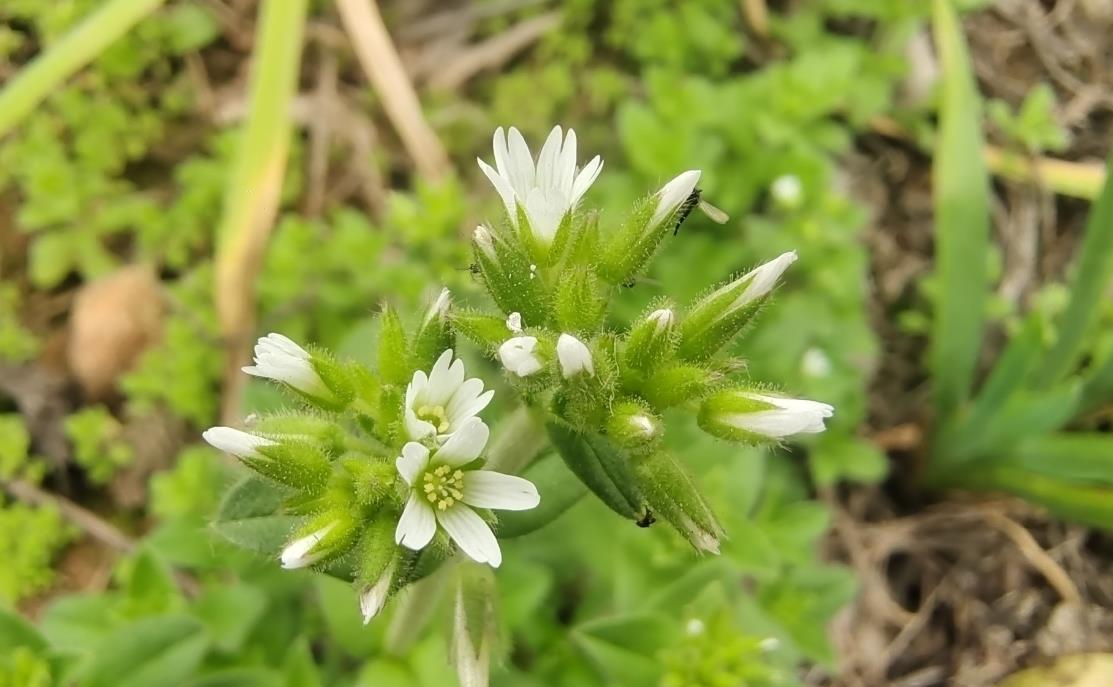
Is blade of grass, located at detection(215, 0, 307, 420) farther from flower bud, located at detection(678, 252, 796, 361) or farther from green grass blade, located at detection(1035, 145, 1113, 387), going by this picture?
green grass blade, located at detection(1035, 145, 1113, 387)

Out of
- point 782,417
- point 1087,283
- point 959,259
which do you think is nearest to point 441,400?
point 782,417

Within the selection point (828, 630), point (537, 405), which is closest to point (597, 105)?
point (828, 630)

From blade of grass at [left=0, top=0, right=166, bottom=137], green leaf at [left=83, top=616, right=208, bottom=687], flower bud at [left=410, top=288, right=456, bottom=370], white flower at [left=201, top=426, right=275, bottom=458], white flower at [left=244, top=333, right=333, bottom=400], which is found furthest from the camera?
blade of grass at [left=0, top=0, right=166, bottom=137]

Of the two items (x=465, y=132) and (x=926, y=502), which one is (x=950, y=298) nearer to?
(x=926, y=502)

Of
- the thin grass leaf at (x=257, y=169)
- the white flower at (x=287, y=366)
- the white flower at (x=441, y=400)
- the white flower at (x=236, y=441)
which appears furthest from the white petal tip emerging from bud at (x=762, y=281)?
the thin grass leaf at (x=257, y=169)

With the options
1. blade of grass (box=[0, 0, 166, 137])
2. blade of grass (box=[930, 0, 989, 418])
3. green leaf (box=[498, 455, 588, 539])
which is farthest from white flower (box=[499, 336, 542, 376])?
blade of grass (box=[0, 0, 166, 137])

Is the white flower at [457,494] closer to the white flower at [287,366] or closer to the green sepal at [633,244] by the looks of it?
the white flower at [287,366]
